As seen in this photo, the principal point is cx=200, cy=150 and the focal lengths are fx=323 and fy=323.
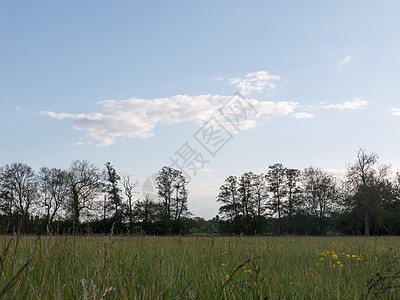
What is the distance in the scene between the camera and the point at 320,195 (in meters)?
51.2

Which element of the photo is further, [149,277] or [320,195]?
[320,195]

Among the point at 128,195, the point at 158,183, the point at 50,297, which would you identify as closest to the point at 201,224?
the point at 158,183

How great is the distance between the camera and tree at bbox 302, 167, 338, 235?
50406mm

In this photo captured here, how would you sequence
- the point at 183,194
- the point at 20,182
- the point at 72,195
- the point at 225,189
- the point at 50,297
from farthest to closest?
the point at 225,189
the point at 183,194
the point at 20,182
the point at 50,297
the point at 72,195

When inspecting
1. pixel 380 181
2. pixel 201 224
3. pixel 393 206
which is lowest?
pixel 201 224

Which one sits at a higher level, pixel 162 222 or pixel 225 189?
pixel 225 189

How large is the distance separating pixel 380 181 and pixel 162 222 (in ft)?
98.1

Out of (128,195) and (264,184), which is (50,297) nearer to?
(128,195)

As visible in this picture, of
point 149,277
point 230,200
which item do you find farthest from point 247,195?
point 149,277

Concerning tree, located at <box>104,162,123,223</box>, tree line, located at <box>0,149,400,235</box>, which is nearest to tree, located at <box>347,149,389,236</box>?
tree line, located at <box>0,149,400,235</box>

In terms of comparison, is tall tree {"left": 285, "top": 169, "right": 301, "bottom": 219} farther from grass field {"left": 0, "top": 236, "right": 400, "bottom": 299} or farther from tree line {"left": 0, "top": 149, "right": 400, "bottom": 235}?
grass field {"left": 0, "top": 236, "right": 400, "bottom": 299}

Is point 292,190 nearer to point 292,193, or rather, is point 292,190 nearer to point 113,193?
point 292,193

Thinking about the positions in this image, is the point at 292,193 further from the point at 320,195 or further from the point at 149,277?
the point at 149,277

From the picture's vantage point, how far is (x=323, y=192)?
168ft
